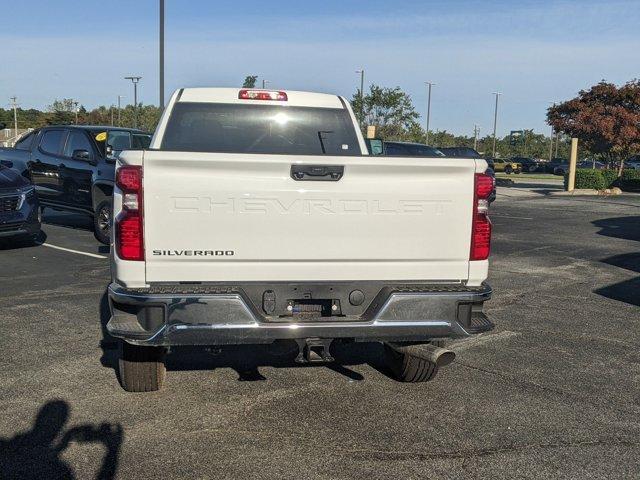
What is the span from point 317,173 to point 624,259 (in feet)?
30.1

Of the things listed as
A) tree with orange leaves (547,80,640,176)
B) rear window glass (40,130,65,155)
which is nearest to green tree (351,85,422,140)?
tree with orange leaves (547,80,640,176)

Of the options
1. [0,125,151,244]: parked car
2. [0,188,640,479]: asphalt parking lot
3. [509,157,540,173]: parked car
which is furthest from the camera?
[509,157,540,173]: parked car

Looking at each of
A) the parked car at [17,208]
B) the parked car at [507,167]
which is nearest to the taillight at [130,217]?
the parked car at [17,208]

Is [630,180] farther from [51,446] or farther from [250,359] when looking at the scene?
[51,446]

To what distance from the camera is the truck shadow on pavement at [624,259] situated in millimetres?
8618

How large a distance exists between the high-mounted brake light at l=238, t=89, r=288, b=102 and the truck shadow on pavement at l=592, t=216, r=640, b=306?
5.14 m

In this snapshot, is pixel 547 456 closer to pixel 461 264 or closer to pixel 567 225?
pixel 461 264

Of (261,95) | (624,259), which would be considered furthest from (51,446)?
(624,259)

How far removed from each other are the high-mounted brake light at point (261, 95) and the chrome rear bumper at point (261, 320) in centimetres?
234

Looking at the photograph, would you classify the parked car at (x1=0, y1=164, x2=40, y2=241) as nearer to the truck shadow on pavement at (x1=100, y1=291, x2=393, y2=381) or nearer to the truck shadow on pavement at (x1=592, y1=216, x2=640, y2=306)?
the truck shadow on pavement at (x1=100, y1=291, x2=393, y2=381)

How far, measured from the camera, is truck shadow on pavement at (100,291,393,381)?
210 inches

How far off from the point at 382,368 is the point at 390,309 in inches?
61.5

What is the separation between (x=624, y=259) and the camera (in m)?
11.5

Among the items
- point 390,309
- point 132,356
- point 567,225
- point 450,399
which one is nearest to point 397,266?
point 390,309
